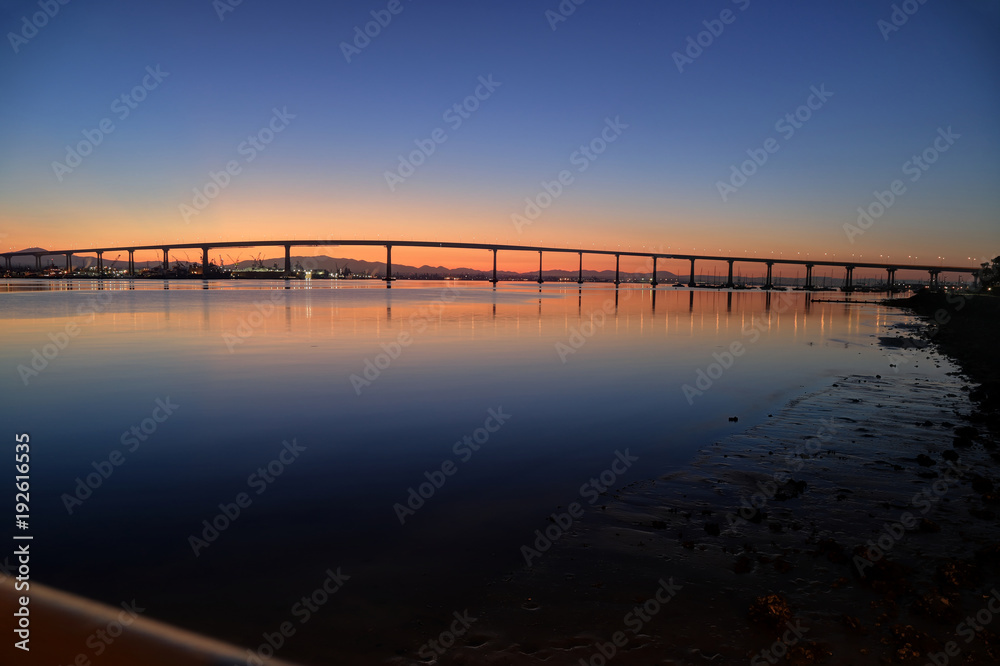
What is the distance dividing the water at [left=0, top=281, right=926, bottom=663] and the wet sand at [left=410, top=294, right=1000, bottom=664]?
2.23 ft

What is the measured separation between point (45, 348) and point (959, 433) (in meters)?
28.7

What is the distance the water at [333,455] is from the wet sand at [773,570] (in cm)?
68

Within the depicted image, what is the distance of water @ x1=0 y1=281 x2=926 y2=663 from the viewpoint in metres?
5.19

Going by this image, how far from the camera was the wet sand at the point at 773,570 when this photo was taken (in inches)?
171

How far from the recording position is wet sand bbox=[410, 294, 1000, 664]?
4.35 metres

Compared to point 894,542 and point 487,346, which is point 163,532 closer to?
point 894,542

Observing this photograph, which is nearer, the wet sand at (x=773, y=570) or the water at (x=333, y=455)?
the wet sand at (x=773, y=570)

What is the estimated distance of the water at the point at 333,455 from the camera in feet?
17.0

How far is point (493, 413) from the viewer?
1246 centimetres

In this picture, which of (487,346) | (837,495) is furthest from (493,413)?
(487,346)

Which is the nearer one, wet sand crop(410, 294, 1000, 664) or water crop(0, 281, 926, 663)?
wet sand crop(410, 294, 1000, 664)

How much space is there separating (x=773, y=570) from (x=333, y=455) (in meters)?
6.64

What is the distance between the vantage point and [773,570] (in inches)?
215

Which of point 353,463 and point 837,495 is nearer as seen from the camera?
point 837,495
